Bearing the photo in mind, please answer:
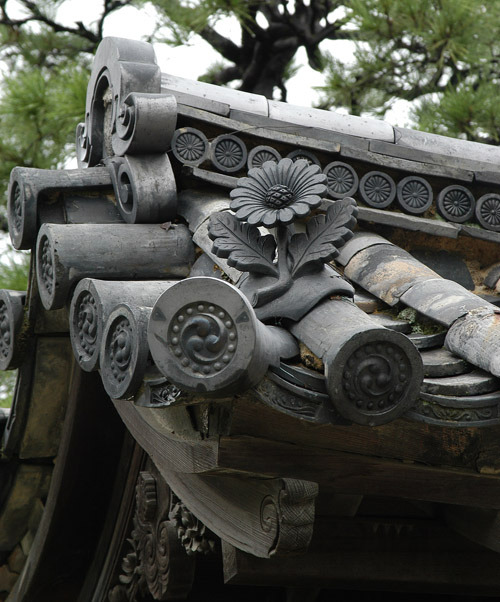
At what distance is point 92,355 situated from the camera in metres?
2.20

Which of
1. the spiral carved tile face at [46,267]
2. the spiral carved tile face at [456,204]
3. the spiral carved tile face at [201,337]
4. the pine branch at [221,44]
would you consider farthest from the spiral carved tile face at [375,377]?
the pine branch at [221,44]

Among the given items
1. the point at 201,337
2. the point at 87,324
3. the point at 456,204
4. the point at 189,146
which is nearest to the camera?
the point at 201,337

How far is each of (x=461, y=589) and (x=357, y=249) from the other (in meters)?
1.16

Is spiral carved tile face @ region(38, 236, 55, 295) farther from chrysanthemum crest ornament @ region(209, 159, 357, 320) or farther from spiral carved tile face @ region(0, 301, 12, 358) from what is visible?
chrysanthemum crest ornament @ region(209, 159, 357, 320)

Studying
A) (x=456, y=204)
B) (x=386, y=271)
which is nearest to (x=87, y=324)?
(x=386, y=271)

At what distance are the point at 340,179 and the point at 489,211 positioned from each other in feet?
1.67

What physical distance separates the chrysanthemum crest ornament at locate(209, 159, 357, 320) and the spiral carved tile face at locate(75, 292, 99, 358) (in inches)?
13.8

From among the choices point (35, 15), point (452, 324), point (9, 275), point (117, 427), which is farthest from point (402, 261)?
point (35, 15)

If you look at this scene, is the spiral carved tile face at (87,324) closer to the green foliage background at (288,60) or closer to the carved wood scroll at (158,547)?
the carved wood scroll at (158,547)

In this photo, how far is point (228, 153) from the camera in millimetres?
2756

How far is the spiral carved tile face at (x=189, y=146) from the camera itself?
269 cm

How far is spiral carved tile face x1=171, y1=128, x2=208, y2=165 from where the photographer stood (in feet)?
8.82

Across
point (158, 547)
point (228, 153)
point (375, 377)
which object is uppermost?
point (228, 153)

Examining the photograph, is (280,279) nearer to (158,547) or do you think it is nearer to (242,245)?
(242,245)
